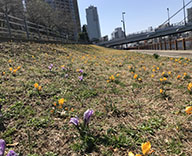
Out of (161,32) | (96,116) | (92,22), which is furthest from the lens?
(92,22)

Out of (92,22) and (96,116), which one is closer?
(96,116)

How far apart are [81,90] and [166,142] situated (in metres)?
1.96

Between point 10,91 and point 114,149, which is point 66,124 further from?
point 10,91

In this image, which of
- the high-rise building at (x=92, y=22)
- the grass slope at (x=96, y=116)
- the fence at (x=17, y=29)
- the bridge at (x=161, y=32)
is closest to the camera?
the grass slope at (x=96, y=116)

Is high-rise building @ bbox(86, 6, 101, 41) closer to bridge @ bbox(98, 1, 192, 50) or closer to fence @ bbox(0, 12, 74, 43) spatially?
bridge @ bbox(98, 1, 192, 50)

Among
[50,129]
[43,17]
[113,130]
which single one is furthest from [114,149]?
[43,17]

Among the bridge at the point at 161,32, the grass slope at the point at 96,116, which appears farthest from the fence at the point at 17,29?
the bridge at the point at 161,32

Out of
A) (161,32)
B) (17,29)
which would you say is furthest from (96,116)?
(161,32)

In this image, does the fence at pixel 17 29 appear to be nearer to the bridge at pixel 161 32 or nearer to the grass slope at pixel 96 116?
the grass slope at pixel 96 116

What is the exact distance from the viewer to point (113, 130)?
212 centimetres

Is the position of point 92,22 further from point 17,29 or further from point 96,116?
point 96,116

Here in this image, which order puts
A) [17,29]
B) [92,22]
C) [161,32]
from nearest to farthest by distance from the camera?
[17,29], [161,32], [92,22]

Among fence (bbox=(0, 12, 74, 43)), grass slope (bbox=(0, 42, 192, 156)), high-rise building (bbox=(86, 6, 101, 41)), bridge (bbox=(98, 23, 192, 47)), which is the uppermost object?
high-rise building (bbox=(86, 6, 101, 41))

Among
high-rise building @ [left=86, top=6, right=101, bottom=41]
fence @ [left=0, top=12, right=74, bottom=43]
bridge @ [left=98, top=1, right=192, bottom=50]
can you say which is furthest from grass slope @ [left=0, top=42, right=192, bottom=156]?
high-rise building @ [left=86, top=6, right=101, bottom=41]
